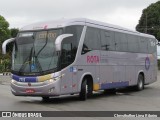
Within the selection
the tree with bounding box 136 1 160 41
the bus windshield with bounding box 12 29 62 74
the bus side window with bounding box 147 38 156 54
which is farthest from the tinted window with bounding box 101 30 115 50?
the tree with bounding box 136 1 160 41

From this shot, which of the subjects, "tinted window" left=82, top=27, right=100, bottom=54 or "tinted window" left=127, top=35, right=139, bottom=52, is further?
"tinted window" left=127, top=35, right=139, bottom=52

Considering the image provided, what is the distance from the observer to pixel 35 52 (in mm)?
16125

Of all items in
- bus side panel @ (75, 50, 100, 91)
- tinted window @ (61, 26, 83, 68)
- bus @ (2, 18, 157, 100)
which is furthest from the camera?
bus side panel @ (75, 50, 100, 91)

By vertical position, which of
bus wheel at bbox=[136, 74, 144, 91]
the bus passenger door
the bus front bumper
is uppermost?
the bus passenger door

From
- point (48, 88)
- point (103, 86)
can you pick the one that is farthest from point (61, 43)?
point (103, 86)

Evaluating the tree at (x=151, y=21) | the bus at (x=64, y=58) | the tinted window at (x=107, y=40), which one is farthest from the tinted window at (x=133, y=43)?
the tree at (x=151, y=21)

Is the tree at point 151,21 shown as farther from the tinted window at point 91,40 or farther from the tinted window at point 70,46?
the tinted window at point 70,46

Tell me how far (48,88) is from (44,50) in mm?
1541

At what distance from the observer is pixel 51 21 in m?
16.9

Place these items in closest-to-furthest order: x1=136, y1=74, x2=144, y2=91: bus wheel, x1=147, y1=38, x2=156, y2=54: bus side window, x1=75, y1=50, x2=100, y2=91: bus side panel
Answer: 1. x1=75, y1=50, x2=100, y2=91: bus side panel
2. x1=136, y1=74, x2=144, y2=91: bus wheel
3. x1=147, y1=38, x2=156, y2=54: bus side window

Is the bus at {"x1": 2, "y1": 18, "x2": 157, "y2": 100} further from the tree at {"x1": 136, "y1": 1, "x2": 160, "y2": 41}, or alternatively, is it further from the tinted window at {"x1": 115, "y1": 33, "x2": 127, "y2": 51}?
the tree at {"x1": 136, "y1": 1, "x2": 160, "y2": 41}

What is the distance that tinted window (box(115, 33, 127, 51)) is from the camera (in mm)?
20773

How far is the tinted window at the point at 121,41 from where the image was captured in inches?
818

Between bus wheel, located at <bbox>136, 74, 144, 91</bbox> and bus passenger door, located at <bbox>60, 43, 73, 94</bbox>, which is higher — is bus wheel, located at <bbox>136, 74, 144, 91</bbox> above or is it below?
below
